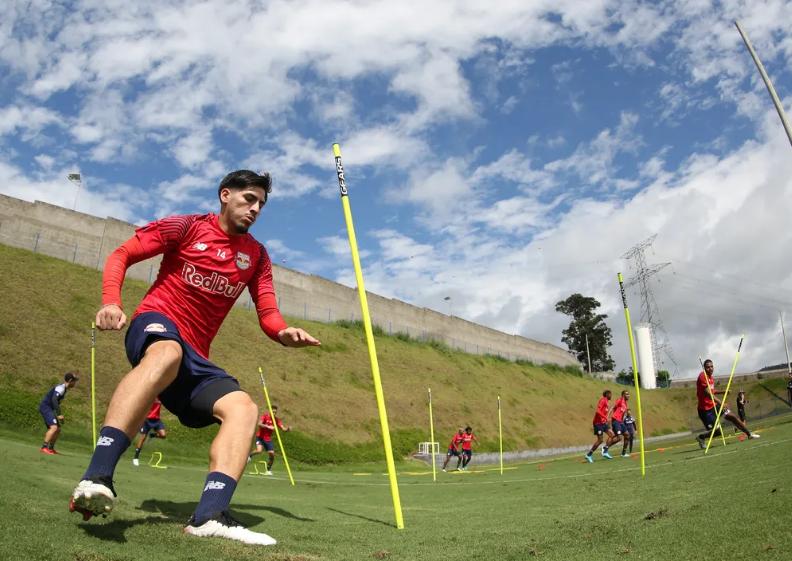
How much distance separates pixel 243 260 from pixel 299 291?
43.0 meters

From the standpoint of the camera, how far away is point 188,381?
13.3 feet

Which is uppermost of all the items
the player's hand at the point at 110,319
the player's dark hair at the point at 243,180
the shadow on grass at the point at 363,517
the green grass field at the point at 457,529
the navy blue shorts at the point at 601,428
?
the player's dark hair at the point at 243,180

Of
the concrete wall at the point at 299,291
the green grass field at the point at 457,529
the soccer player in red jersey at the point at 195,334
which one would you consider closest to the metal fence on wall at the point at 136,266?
the concrete wall at the point at 299,291

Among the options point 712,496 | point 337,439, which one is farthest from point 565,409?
point 712,496

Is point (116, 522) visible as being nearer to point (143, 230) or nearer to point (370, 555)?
point (370, 555)

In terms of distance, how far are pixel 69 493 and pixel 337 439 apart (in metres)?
24.3

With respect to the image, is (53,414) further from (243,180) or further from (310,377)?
(310,377)

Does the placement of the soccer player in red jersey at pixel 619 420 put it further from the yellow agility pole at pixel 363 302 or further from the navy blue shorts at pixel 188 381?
the navy blue shorts at pixel 188 381

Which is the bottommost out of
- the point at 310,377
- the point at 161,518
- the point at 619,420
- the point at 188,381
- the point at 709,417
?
the point at 161,518

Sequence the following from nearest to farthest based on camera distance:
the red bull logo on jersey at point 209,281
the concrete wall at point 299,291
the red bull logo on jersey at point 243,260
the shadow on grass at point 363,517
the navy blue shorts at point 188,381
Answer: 1. the navy blue shorts at point 188,381
2. the red bull logo on jersey at point 209,281
3. the red bull logo on jersey at point 243,260
4. the shadow on grass at point 363,517
5. the concrete wall at point 299,291

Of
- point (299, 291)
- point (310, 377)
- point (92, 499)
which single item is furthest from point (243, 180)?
point (299, 291)

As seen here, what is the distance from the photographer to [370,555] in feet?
11.4

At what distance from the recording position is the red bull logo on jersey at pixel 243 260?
14.8 feet

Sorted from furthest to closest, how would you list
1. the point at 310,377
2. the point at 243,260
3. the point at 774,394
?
the point at 774,394 < the point at 310,377 < the point at 243,260
